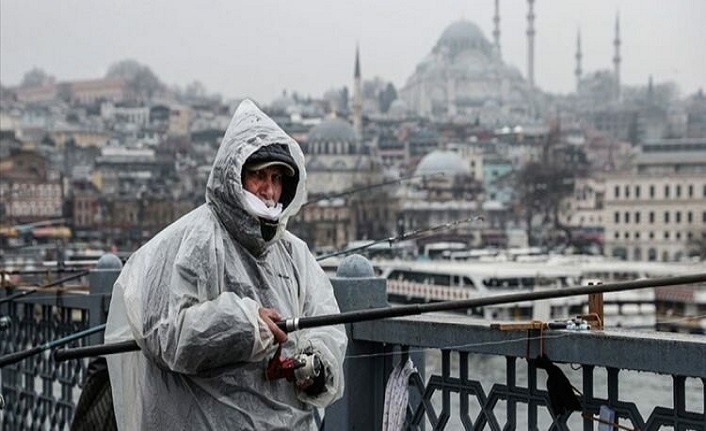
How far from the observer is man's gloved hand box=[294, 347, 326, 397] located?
8.77 feet

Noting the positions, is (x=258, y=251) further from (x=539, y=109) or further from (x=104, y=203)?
(x=539, y=109)

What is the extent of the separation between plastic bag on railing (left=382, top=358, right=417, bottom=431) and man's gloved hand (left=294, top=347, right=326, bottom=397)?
557 mm

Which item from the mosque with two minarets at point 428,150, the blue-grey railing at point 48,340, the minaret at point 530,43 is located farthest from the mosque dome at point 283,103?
the blue-grey railing at point 48,340

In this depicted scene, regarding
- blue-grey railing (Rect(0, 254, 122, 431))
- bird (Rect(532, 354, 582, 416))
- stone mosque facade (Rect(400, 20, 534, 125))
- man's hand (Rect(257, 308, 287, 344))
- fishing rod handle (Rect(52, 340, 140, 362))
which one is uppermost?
stone mosque facade (Rect(400, 20, 534, 125))

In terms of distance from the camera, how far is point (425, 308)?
2504 mm

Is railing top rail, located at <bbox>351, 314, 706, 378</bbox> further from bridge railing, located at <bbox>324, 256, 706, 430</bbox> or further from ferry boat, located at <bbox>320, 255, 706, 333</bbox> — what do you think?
ferry boat, located at <bbox>320, 255, 706, 333</bbox>

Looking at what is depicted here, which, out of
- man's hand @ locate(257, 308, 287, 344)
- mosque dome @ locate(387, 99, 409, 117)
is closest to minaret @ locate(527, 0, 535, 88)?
mosque dome @ locate(387, 99, 409, 117)

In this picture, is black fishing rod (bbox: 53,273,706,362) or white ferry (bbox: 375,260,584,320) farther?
white ferry (bbox: 375,260,584,320)

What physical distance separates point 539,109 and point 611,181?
58292mm

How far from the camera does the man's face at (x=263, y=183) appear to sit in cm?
270

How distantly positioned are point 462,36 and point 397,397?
424ft

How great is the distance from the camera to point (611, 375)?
2660mm

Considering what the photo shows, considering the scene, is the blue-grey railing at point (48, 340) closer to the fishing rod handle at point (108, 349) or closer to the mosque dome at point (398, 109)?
the fishing rod handle at point (108, 349)

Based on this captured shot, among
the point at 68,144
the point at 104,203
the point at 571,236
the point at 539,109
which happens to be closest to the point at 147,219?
the point at 104,203
